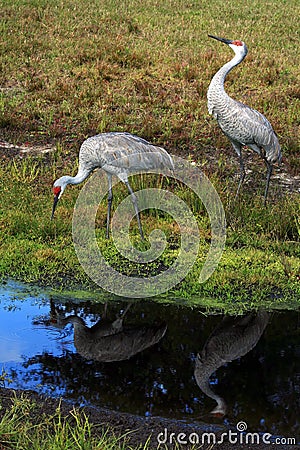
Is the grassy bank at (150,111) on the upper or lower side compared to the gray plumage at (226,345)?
upper

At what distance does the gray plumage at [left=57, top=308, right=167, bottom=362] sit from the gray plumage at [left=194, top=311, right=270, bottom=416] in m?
0.48

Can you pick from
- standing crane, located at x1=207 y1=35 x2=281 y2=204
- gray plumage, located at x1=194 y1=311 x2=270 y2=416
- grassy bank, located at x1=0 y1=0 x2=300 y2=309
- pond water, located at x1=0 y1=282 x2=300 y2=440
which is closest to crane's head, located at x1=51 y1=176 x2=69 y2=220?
grassy bank, located at x1=0 y1=0 x2=300 y2=309

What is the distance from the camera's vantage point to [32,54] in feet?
50.2

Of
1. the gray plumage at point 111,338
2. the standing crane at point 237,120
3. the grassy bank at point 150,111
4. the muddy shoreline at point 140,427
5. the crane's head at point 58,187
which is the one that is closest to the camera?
the muddy shoreline at point 140,427

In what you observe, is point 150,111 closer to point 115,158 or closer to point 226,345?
point 115,158

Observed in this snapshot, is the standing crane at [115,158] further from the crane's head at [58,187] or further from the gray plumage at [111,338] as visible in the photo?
the gray plumage at [111,338]

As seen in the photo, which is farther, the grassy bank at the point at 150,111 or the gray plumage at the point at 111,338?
the grassy bank at the point at 150,111

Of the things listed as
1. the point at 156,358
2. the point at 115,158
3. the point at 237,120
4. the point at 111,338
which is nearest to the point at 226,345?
the point at 156,358

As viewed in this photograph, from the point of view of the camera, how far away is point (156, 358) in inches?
245

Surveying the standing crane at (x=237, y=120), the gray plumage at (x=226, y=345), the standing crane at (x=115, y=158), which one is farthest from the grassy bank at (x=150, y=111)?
the standing crane at (x=237, y=120)

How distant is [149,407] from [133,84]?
31.0 ft

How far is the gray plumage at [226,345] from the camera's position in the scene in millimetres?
5871

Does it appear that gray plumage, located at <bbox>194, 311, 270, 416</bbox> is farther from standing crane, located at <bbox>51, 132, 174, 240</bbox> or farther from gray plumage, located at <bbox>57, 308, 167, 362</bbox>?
standing crane, located at <bbox>51, 132, 174, 240</bbox>

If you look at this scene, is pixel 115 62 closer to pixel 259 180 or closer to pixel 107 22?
pixel 107 22
